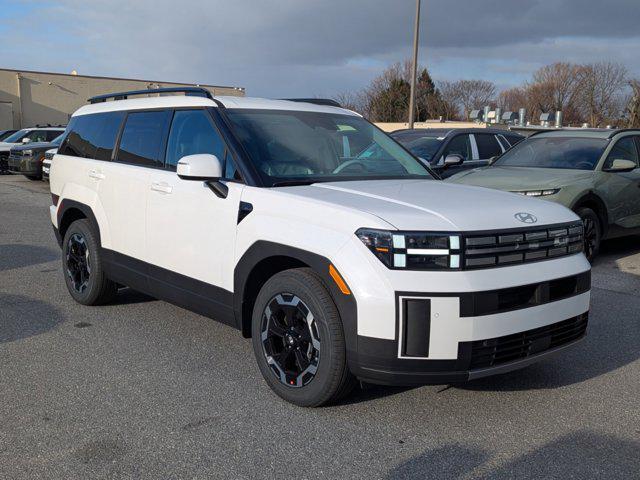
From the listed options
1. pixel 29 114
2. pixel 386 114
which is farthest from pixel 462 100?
pixel 29 114

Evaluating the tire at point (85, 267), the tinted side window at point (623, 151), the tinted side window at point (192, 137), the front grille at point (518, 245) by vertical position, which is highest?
the tinted side window at point (192, 137)

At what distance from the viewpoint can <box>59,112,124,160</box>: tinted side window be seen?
5.71 meters

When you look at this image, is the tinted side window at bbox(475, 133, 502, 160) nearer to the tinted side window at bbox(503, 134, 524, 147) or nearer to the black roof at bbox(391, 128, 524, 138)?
the black roof at bbox(391, 128, 524, 138)

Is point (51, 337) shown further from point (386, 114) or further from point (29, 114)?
→ point (386, 114)

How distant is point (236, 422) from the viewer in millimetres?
3652

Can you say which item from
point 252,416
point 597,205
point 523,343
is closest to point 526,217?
point 523,343

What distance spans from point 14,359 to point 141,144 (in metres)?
1.88

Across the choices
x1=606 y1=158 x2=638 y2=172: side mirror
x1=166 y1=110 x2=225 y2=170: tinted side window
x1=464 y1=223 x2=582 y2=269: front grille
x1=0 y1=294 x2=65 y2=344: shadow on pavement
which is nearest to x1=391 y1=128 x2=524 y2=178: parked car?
x1=606 y1=158 x2=638 y2=172: side mirror

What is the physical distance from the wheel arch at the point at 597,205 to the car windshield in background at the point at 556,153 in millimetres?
509

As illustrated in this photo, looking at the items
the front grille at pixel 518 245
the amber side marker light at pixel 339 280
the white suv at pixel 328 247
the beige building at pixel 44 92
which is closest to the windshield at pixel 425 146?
the white suv at pixel 328 247

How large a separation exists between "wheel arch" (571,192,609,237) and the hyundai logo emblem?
4.46 meters

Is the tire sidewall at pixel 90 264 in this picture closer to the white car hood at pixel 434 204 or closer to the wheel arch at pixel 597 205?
the white car hood at pixel 434 204

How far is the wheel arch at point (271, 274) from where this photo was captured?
136 inches

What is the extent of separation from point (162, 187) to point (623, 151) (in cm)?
662
